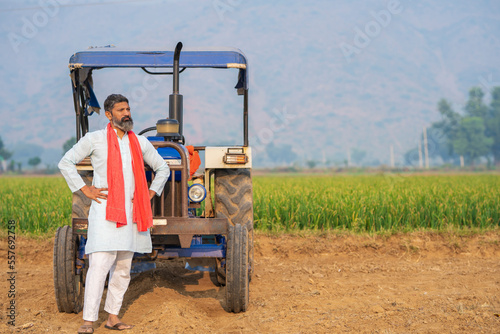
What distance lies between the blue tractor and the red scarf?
0.26m

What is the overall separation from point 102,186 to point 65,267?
0.89 m

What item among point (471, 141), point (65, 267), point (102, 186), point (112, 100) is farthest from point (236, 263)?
point (471, 141)

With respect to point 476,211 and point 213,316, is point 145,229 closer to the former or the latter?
point 213,316

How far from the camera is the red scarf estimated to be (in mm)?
3895

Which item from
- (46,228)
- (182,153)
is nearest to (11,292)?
(182,153)

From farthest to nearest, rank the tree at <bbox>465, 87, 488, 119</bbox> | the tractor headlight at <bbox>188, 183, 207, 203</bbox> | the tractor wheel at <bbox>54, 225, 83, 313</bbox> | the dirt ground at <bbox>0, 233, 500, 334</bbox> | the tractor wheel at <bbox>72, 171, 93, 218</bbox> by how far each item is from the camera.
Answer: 1. the tree at <bbox>465, 87, 488, 119</bbox>
2. the tractor wheel at <bbox>72, 171, 93, 218</bbox>
3. the tractor headlight at <bbox>188, 183, 207, 203</bbox>
4. the tractor wheel at <bbox>54, 225, 83, 313</bbox>
5. the dirt ground at <bbox>0, 233, 500, 334</bbox>

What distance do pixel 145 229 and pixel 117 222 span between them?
219 millimetres

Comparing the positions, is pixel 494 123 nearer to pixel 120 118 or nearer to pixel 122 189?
pixel 120 118

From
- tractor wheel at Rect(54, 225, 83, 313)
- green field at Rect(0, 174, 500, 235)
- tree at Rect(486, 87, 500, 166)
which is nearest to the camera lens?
tractor wheel at Rect(54, 225, 83, 313)

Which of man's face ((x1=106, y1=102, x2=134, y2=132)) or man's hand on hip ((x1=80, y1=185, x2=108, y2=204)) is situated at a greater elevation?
man's face ((x1=106, y1=102, x2=134, y2=132))

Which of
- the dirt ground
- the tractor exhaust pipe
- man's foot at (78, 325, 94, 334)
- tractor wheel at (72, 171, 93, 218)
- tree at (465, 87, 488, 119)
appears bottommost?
the dirt ground

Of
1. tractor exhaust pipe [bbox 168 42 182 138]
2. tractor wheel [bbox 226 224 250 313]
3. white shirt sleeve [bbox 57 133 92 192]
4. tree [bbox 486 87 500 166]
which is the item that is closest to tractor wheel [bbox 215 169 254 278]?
tractor exhaust pipe [bbox 168 42 182 138]

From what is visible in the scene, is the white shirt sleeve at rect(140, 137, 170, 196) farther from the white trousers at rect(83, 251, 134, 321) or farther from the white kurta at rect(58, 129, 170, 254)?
the white trousers at rect(83, 251, 134, 321)

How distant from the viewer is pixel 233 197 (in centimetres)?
546
